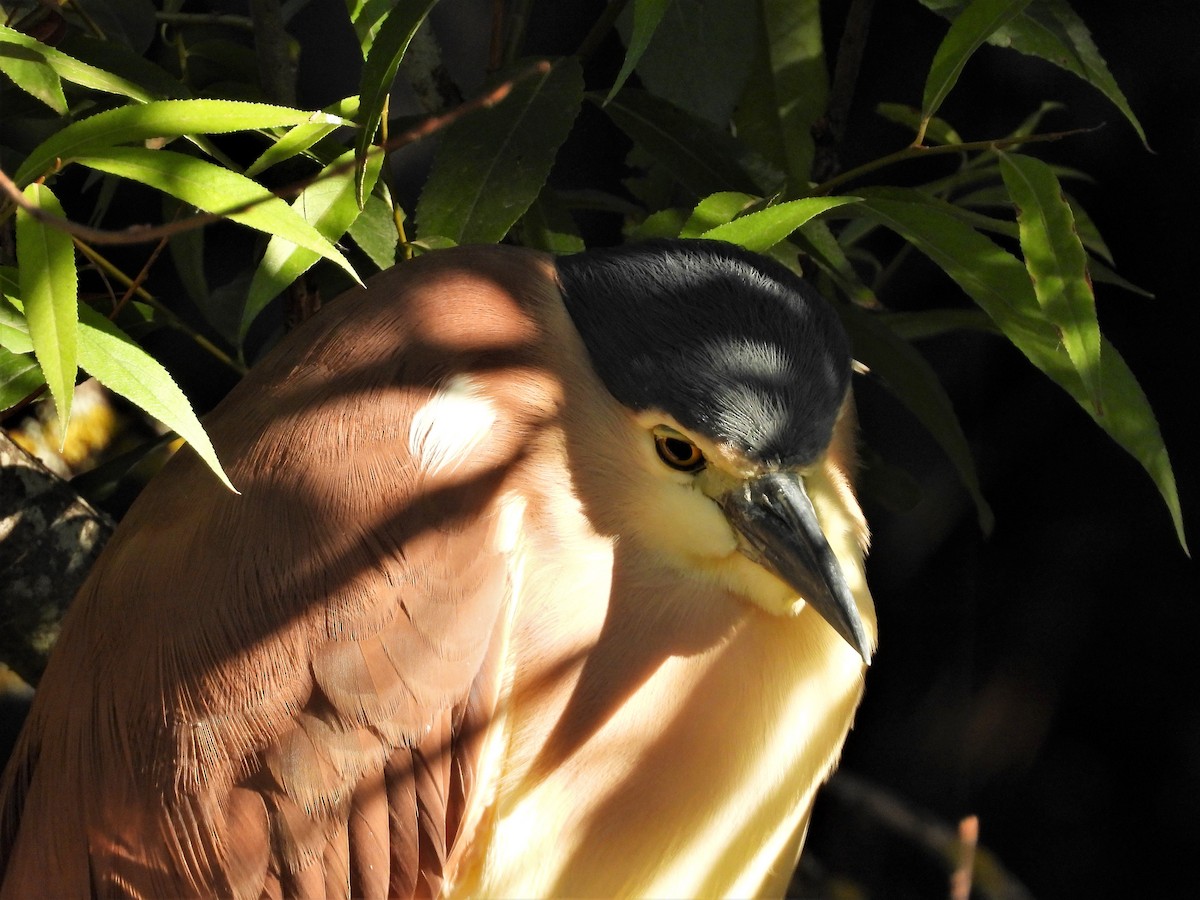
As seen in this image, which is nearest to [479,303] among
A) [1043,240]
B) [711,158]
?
[711,158]

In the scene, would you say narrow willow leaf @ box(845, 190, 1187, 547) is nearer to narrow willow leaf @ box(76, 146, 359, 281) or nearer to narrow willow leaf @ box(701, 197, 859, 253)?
narrow willow leaf @ box(701, 197, 859, 253)

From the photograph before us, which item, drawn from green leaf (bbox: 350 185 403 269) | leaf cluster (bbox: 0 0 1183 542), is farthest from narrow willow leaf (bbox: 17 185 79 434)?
green leaf (bbox: 350 185 403 269)

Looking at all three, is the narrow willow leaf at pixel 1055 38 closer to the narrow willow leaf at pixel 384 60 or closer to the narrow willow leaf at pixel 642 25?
the narrow willow leaf at pixel 642 25

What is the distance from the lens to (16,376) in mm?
1012

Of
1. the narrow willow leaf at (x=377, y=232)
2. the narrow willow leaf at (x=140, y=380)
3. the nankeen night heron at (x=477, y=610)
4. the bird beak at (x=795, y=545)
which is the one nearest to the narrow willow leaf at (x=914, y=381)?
the nankeen night heron at (x=477, y=610)

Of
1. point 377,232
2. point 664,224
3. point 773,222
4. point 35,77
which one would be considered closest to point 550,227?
point 664,224

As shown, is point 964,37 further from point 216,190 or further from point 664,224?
point 216,190

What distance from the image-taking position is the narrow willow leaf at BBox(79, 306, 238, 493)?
762 mm

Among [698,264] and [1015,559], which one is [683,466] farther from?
[1015,559]

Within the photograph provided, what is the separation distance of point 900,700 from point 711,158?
3.53 feet

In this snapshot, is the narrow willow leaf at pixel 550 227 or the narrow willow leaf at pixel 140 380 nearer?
the narrow willow leaf at pixel 140 380

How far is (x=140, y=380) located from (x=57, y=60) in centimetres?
26

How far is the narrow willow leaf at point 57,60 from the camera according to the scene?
0.85 metres

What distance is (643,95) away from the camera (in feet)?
4.06
